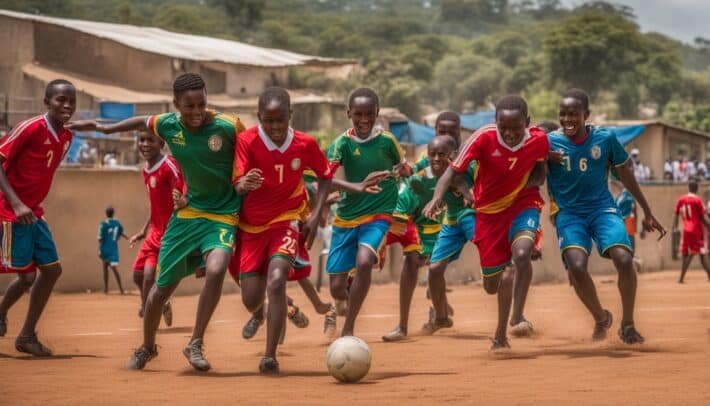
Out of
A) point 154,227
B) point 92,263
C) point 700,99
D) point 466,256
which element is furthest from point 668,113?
point 154,227

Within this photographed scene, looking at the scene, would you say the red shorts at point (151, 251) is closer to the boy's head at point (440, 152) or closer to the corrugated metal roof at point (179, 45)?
the boy's head at point (440, 152)

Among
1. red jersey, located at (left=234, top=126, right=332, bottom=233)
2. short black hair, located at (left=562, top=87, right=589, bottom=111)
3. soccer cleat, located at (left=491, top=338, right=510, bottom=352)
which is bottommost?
soccer cleat, located at (left=491, top=338, right=510, bottom=352)

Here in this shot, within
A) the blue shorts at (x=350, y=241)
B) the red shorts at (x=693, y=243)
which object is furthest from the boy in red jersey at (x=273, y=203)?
the red shorts at (x=693, y=243)

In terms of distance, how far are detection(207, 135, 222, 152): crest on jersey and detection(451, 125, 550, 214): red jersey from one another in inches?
82.0

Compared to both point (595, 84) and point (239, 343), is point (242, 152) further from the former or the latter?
point (595, 84)

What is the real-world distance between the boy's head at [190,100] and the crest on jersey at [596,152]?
344 cm

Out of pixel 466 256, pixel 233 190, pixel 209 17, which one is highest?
pixel 209 17

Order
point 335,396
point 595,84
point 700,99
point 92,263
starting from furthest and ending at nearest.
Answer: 1. point 700,99
2. point 595,84
3. point 92,263
4. point 335,396

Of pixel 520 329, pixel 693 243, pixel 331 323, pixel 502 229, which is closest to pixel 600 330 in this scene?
pixel 520 329

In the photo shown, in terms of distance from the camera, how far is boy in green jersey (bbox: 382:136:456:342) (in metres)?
11.5

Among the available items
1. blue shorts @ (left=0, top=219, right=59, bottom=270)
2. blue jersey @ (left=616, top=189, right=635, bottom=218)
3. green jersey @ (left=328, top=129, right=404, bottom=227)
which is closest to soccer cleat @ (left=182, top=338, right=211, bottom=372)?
blue shorts @ (left=0, top=219, right=59, bottom=270)

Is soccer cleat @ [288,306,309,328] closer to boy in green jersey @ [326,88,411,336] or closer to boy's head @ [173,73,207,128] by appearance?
boy in green jersey @ [326,88,411,336]

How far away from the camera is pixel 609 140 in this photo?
10.2m

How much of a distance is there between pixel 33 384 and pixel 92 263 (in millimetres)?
12061
